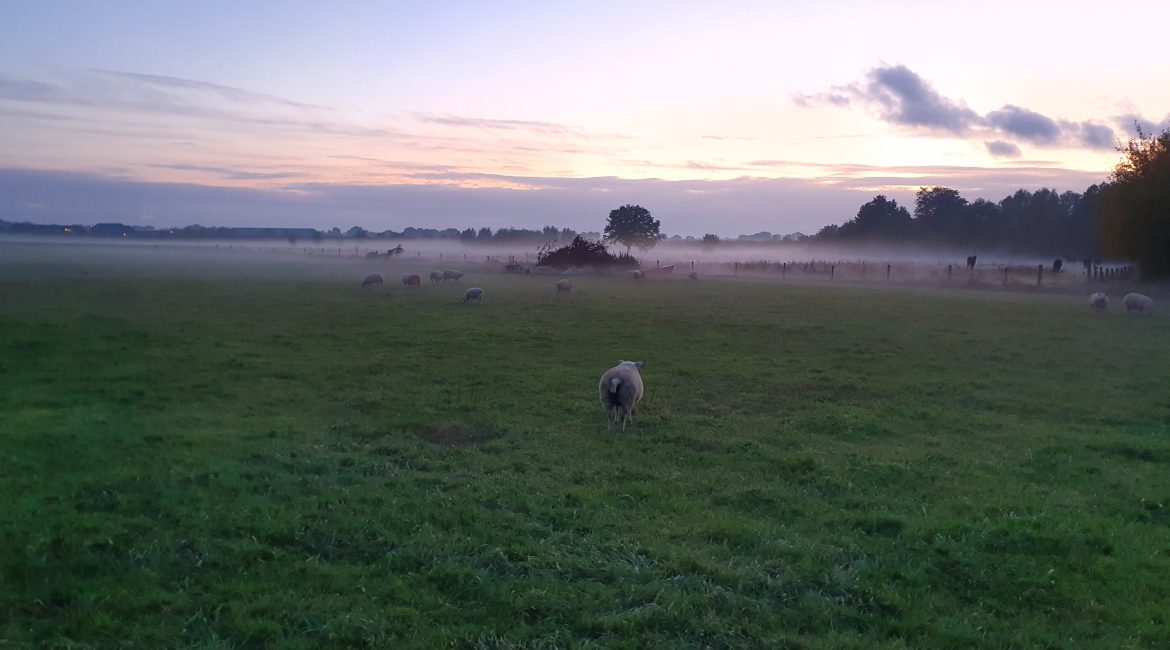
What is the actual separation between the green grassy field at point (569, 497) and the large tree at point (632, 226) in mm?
97702

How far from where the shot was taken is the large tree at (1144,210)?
4578cm

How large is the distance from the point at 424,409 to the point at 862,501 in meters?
8.30

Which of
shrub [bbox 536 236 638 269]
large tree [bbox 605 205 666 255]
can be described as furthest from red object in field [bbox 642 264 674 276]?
large tree [bbox 605 205 666 255]

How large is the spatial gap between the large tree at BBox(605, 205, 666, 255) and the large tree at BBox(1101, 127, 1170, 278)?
73.8 metres

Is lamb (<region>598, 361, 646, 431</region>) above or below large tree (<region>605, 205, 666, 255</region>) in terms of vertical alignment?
below

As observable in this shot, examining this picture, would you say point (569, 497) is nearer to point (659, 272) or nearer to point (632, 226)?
point (659, 272)

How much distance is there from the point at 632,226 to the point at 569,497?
111 metres

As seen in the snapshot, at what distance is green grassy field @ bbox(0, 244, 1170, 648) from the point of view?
6.64 metres

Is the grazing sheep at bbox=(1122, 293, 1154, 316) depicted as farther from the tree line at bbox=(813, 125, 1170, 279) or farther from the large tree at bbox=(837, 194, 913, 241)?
the large tree at bbox=(837, 194, 913, 241)

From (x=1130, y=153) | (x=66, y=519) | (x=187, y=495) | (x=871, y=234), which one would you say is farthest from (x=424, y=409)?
(x=871, y=234)

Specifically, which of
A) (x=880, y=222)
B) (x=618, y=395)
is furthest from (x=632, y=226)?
(x=618, y=395)

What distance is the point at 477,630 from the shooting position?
6.37m

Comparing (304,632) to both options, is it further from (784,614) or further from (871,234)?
(871,234)

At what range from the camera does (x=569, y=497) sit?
9.89 m
